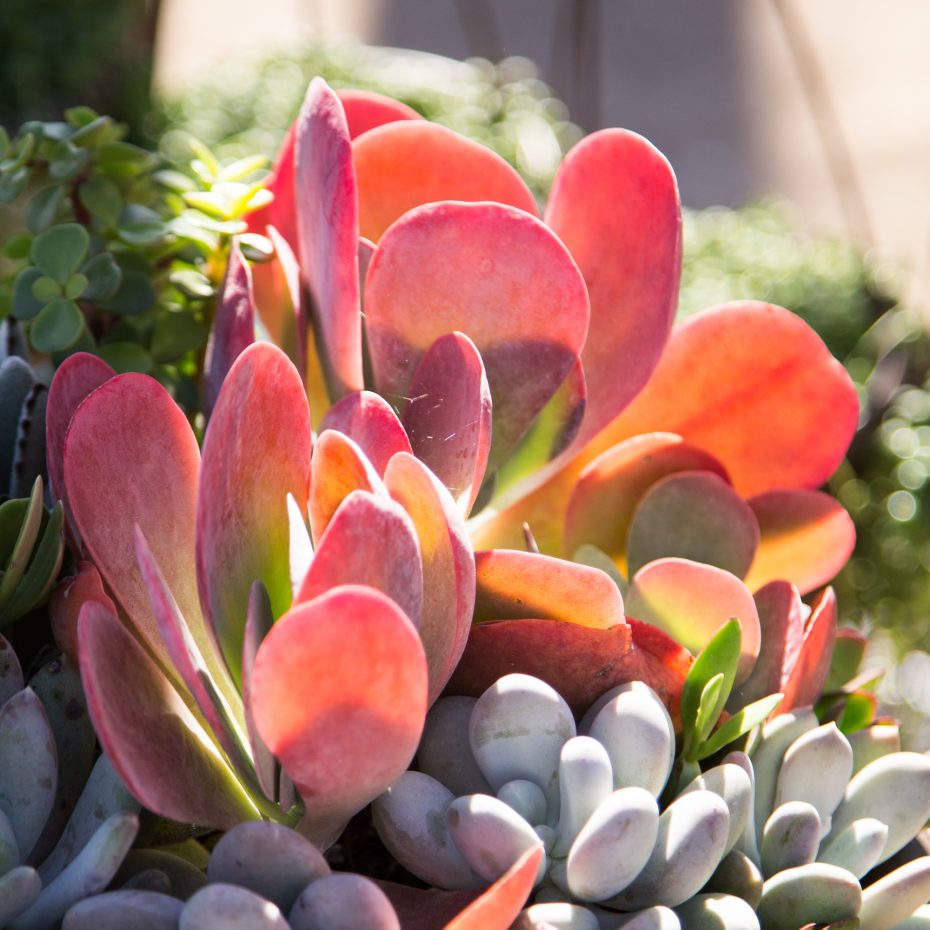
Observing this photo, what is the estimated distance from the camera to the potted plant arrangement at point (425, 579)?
0.97 feet

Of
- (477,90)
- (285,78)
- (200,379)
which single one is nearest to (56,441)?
(200,379)

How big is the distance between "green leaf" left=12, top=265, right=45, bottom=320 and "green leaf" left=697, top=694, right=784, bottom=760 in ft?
0.99

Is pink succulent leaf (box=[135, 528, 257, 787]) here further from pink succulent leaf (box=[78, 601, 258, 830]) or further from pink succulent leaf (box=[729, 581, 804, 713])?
pink succulent leaf (box=[729, 581, 804, 713])

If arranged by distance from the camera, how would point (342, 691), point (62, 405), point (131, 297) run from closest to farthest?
1. point (342, 691)
2. point (62, 405)
3. point (131, 297)

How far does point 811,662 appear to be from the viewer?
0.40m

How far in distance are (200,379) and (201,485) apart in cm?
21

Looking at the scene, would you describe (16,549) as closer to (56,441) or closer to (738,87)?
(56,441)

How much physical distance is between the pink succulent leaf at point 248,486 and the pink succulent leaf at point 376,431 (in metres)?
0.02

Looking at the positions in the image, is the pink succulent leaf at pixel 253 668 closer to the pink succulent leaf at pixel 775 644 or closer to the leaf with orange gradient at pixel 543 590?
the leaf with orange gradient at pixel 543 590

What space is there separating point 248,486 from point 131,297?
186 mm

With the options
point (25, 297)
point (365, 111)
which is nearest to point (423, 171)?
point (365, 111)

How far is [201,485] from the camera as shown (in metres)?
0.32

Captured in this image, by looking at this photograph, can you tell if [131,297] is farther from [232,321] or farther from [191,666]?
[191,666]

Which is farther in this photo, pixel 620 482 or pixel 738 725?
pixel 620 482
